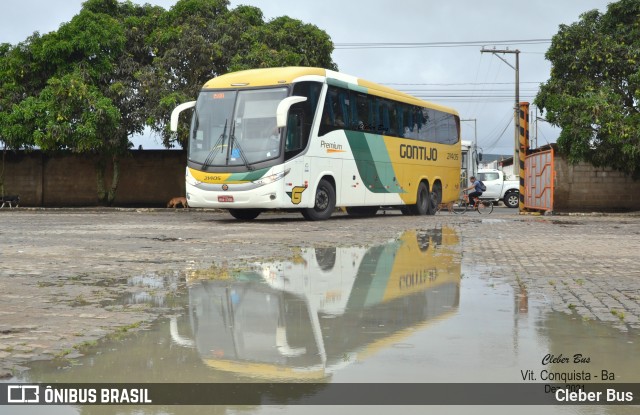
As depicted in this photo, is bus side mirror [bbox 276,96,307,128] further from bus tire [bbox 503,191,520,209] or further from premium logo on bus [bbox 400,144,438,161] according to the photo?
bus tire [bbox 503,191,520,209]

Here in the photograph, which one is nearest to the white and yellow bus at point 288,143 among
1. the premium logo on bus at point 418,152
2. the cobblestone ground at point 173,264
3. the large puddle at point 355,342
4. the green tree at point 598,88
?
the premium logo on bus at point 418,152

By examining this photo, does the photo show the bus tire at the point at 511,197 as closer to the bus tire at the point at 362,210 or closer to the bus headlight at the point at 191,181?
the bus tire at the point at 362,210

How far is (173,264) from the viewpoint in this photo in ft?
35.8

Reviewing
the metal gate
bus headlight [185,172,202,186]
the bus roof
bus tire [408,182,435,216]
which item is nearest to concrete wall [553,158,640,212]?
the metal gate

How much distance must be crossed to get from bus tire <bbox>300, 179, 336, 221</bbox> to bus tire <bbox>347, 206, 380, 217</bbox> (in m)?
6.12

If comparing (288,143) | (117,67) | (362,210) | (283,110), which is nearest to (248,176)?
(288,143)

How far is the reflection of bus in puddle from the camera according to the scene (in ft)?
17.7

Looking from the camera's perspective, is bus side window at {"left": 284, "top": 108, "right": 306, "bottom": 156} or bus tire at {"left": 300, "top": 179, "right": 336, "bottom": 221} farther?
bus tire at {"left": 300, "top": 179, "right": 336, "bottom": 221}

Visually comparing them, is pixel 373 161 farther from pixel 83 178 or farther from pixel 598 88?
pixel 83 178

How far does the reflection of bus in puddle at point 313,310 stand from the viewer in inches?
213

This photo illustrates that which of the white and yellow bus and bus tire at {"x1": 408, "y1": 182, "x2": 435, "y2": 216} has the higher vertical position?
the white and yellow bus

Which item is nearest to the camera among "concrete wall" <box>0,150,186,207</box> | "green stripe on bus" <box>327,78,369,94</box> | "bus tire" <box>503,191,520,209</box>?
"green stripe on bus" <box>327,78,369,94</box>

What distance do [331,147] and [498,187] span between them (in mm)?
22502

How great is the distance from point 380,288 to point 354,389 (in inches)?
165
